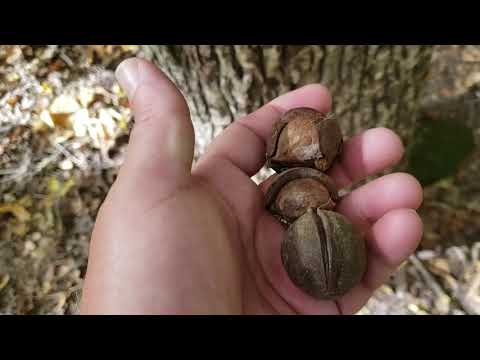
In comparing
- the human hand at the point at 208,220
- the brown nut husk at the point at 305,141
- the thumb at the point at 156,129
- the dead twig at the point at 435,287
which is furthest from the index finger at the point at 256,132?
the dead twig at the point at 435,287

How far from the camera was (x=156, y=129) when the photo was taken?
259cm

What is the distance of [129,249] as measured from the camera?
2373 millimetres

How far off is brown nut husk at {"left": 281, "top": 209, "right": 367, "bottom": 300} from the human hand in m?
0.25

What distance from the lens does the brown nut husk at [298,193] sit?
9.71ft

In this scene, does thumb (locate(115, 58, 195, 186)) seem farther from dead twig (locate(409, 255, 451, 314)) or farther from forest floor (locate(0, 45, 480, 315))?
dead twig (locate(409, 255, 451, 314))

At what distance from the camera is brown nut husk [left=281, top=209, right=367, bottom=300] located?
2.58 meters

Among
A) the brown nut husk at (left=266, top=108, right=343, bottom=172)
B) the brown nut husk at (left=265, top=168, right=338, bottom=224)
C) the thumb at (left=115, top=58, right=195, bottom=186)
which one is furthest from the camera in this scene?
the brown nut husk at (left=266, top=108, right=343, bottom=172)

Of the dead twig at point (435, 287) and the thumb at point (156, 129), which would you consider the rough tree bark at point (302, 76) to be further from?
the dead twig at point (435, 287)

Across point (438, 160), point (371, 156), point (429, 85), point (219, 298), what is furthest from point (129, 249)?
point (429, 85)

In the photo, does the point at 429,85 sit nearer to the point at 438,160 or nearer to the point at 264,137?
the point at 438,160

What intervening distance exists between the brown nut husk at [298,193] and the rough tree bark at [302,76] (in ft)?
3.02

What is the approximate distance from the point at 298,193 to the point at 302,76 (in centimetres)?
111

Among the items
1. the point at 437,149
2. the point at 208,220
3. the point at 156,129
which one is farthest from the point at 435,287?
the point at 156,129

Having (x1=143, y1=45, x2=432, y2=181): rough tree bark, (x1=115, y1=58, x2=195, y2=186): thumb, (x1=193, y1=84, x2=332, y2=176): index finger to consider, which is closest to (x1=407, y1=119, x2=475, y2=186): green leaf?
(x1=143, y1=45, x2=432, y2=181): rough tree bark
